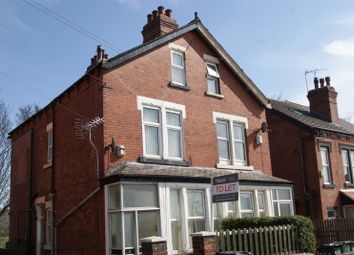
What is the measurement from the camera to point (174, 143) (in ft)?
57.0

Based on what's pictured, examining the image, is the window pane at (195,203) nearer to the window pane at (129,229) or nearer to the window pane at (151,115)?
the window pane at (129,229)

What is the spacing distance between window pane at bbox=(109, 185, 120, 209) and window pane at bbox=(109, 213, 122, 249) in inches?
10.8

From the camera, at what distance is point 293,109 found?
29.1 metres

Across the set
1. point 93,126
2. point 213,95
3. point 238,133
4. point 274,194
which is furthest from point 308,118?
point 93,126

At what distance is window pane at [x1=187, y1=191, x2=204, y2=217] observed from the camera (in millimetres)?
15961

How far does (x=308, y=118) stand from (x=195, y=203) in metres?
13.3

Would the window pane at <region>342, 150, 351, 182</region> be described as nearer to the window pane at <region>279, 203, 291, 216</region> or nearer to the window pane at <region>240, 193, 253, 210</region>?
the window pane at <region>279, 203, 291, 216</region>

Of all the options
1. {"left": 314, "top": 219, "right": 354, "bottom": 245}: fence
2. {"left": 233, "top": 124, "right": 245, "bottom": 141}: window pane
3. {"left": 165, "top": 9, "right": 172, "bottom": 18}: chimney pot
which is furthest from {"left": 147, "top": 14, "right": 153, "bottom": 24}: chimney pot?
{"left": 314, "top": 219, "right": 354, "bottom": 245}: fence

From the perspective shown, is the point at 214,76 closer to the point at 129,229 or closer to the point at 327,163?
the point at 129,229

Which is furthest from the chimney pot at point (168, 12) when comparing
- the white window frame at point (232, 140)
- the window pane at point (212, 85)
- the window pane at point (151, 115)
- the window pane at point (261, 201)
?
the window pane at point (261, 201)

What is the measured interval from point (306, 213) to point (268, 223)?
10.5 meters

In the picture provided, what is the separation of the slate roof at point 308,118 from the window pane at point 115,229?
1399cm

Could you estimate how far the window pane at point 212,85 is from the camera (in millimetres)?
19859

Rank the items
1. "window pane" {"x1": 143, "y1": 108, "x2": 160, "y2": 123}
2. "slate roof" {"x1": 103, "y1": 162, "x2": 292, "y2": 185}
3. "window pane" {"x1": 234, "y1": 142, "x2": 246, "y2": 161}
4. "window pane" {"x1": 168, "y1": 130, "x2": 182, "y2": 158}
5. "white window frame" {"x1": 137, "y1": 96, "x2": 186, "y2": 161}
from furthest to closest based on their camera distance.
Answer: "window pane" {"x1": 234, "y1": 142, "x2": 246, "y2": 161}, "window pane" {"x1": 168, "y1": 130, "x2": 182, "y2": 158}, "window pane" {"x1": 143, "y1": 108, "x2": 160, "y2": 123}, "white window frame" {"x1": 137, "y1": 96, "x2": 186, "y2": 161}, "slate roof" {"x1": 103, "y1": 162, "x2": 292, "y2": 185}
